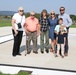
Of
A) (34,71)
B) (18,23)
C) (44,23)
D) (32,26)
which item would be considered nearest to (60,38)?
(44,23)

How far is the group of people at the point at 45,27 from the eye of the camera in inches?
298

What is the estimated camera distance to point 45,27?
8.03m

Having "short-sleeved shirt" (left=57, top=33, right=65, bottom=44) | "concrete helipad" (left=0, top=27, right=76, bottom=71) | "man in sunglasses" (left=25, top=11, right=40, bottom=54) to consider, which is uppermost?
"man in sunglasses" (left=25, top=11, right=40, bottom=54)

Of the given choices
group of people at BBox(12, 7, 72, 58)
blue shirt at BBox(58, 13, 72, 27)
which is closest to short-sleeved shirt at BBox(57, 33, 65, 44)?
group of people at BBox(12, 7, 72, 58)

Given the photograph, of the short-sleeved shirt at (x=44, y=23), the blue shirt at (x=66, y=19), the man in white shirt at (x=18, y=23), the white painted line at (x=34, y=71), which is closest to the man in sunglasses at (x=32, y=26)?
the short-sleeved shirt at (x=44, y=23)

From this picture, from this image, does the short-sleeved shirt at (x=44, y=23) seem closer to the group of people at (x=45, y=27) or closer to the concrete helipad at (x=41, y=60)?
the group of people at (x=45, y=27)

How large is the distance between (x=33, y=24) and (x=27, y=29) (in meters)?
0.24

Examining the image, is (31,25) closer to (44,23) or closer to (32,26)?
(32,26)

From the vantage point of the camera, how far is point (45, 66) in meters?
6.58

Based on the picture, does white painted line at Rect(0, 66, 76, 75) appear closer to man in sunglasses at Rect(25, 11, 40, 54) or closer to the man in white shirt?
the man in white shirt

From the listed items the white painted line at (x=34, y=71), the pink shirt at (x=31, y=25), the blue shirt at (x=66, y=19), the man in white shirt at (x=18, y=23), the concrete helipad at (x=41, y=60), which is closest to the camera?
the white painted line at (x=34, y=71)

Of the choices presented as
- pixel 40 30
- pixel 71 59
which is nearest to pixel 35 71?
pixel 71 59

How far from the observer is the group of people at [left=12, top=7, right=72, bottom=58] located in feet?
24.8

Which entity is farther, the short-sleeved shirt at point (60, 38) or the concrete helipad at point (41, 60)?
the short-sleeved shirt at point (60, 38)
